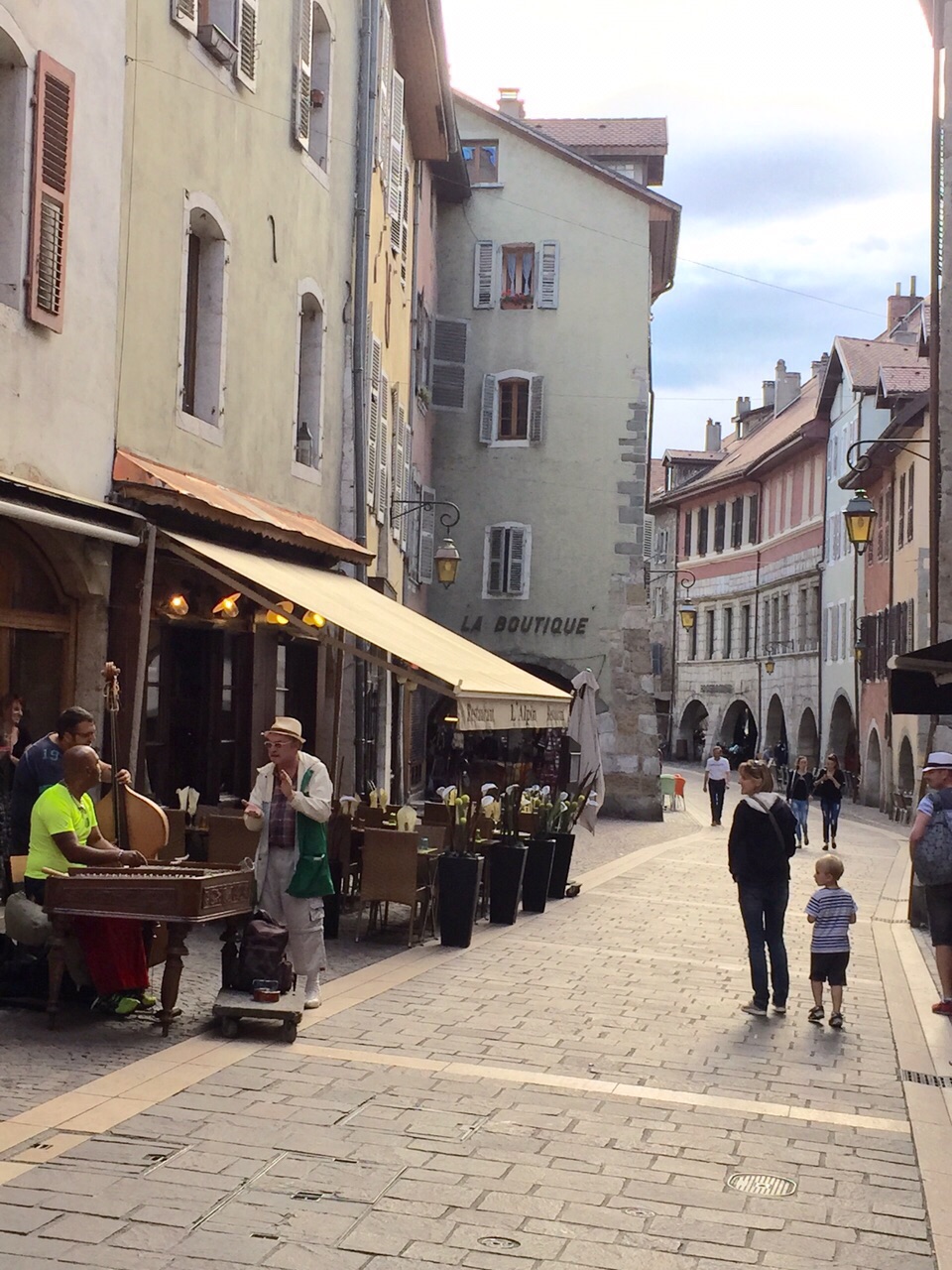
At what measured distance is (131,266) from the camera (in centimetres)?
1195

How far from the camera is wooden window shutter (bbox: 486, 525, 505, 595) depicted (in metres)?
31.2

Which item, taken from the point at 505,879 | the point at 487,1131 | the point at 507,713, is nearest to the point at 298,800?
the point at 487,1131

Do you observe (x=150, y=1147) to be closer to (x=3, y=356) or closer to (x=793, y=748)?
(x=3, y=356)

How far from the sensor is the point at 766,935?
986 centimetres

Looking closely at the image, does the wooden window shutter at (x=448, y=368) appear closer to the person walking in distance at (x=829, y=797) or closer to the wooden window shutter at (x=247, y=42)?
the person walking in distance at (x=829, y=797)

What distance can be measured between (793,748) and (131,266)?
133 feet

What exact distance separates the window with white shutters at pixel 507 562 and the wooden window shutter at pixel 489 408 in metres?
1.80

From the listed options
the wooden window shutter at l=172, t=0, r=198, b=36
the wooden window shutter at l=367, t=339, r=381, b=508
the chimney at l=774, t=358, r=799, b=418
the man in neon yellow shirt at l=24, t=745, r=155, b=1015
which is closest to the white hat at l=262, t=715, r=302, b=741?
the man in neon yellow shirt at l=24, t=745, r=155, b=1015

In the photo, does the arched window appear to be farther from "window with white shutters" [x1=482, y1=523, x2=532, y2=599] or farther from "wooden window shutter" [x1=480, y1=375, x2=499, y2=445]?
"wooden window shutter" [x1=480, y1=375, x2=499, y2=445]

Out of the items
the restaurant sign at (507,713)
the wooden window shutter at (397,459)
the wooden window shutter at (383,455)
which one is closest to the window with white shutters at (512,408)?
the wooden window shutter at (397,459)

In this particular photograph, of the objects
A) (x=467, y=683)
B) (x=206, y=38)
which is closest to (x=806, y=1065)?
(x=467, y=683)

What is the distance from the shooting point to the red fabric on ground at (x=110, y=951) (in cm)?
801

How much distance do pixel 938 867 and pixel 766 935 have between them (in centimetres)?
117

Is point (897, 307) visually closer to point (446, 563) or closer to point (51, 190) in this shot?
point (446, 563)
